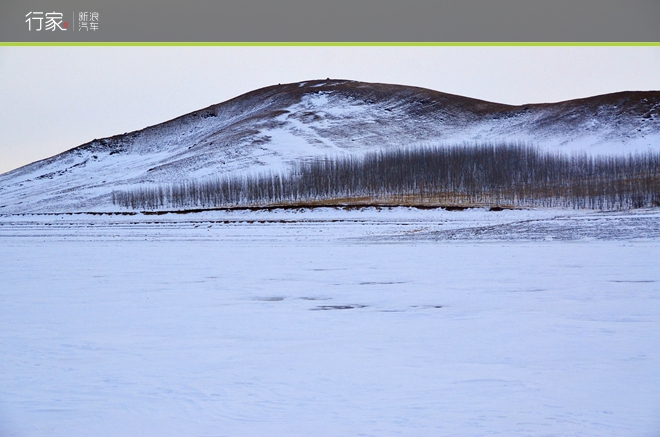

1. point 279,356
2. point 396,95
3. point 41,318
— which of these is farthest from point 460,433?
point 396,95

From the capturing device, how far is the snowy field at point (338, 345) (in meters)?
4.23

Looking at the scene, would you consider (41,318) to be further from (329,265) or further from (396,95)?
(396,95)

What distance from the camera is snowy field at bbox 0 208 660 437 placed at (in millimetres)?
4230

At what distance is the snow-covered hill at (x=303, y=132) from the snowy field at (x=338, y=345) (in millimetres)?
24700

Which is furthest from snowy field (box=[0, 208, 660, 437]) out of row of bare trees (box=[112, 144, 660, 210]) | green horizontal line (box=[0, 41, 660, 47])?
row of bare trees (box=[112, 144, 660, 210])

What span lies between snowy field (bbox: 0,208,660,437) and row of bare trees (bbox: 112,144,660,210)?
10.1 metres

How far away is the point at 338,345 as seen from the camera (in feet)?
18.1

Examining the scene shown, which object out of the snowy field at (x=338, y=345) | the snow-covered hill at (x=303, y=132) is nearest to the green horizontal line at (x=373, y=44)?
the snowy field at (x=338, y=345)

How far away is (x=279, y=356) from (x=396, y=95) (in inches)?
1987

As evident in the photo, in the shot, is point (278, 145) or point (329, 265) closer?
point (329, 265)

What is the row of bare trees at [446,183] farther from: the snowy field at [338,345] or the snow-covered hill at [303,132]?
the snowy field at [338,345]

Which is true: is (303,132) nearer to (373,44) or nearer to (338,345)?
(373,44)

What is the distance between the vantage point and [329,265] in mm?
10391
